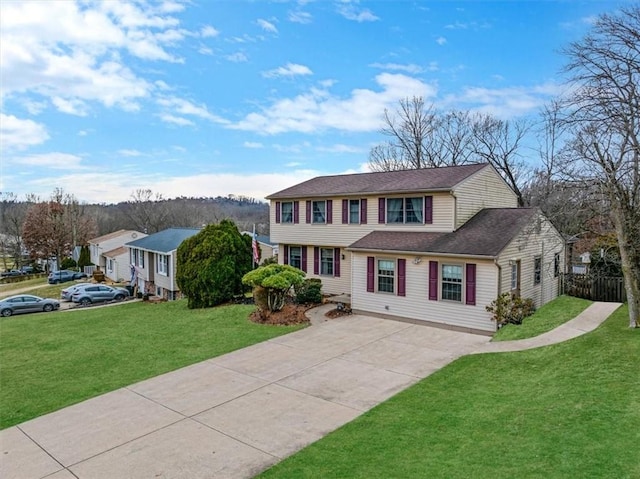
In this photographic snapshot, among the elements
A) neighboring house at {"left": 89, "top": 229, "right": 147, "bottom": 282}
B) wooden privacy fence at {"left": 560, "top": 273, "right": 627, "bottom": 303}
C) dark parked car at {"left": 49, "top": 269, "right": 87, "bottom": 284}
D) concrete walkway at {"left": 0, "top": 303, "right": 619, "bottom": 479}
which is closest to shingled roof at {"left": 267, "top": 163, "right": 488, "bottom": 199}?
wooden privacy fence at {"left": 560, "top": 273, "right": 627, "bottom": 303}

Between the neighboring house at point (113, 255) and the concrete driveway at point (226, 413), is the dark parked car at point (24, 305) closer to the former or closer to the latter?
the neighboring house at point (113, 255)

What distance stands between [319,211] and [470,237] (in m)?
8.24

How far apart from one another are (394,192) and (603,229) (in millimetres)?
8092

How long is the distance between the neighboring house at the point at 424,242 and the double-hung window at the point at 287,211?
0.02 metres

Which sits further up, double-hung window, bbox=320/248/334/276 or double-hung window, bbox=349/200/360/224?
double-hung window, bbox=349/200/360/224

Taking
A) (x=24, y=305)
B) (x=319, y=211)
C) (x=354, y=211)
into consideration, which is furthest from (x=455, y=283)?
(x=24, y=305)

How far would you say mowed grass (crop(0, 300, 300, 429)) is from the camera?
10.3 meters

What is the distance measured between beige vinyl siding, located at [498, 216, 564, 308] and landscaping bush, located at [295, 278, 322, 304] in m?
8.30

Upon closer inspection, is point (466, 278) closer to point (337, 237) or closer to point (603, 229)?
point (603, 229)

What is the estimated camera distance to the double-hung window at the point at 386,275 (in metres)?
16.6

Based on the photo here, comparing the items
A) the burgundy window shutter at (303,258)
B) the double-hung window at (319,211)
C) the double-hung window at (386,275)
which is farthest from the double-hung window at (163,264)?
the double-hung window at (386,275)

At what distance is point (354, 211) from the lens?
20.4 m

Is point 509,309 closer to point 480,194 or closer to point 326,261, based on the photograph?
point 480,194

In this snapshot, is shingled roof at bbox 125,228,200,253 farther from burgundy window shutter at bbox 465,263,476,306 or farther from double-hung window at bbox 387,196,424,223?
burgundy window shutter at bbox 465,263,476,306
